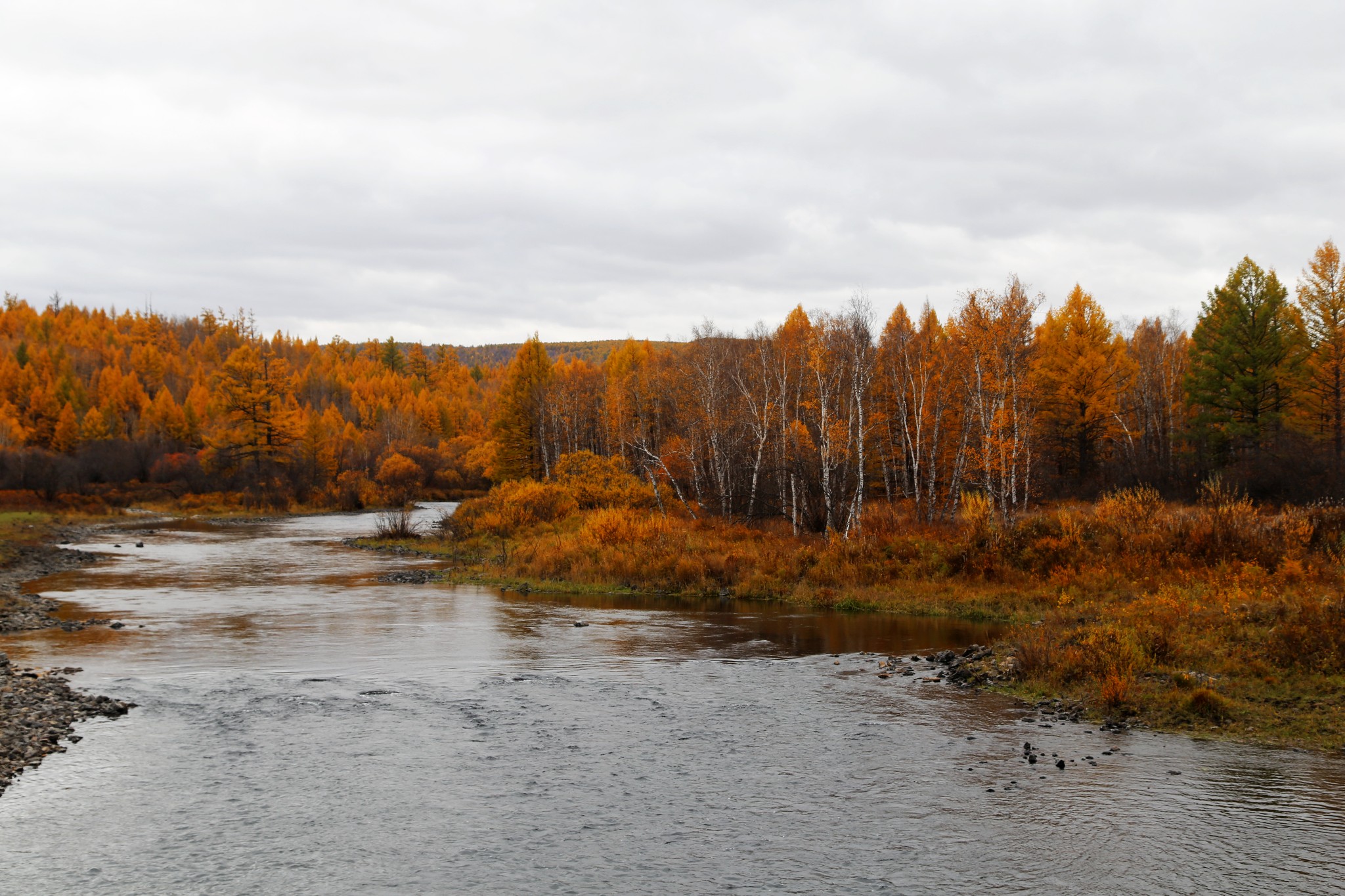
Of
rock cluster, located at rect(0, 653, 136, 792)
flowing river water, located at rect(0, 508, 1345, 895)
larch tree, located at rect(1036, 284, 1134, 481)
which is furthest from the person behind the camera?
larch tree, located at rect(1036, 284, 1134, 481)

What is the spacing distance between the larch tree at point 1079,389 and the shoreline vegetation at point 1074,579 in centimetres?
1807

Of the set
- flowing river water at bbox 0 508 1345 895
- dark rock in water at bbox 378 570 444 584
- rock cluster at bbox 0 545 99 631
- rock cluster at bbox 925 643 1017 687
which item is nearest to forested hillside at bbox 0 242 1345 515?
dark rock in water at bbox 378 570 444 584

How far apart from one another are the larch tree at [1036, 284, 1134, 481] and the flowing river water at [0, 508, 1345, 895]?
39961 millimetres

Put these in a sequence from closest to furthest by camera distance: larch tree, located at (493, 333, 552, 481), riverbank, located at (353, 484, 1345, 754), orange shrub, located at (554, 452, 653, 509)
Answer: riverbank, located at (353, 484, 1345, 754) < orange shrub, located at (554, 452, 653, 509) < larch tree, located at (493, 333, 552, 481)

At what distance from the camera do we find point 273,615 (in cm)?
2481

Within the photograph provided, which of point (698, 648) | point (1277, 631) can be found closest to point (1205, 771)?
point (1277, 631)

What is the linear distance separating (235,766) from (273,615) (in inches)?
555

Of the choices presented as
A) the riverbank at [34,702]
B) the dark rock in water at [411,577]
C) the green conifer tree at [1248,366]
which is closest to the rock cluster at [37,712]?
the riverbank at [34,702]

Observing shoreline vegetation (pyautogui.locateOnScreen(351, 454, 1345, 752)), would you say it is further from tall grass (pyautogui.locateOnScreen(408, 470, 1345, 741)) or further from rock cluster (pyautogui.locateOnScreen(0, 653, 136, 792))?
rock cluster (pyautogui.locateOnScreen(0, 653, 136, 792))

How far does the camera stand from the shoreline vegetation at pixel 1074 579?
13844mm

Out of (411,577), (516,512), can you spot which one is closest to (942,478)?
(516,512)

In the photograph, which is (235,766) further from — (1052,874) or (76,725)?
(1052,874)

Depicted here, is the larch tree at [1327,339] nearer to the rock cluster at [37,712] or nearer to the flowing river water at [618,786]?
the flowing river water at [618,786]

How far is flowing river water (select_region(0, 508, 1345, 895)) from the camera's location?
8.55m
